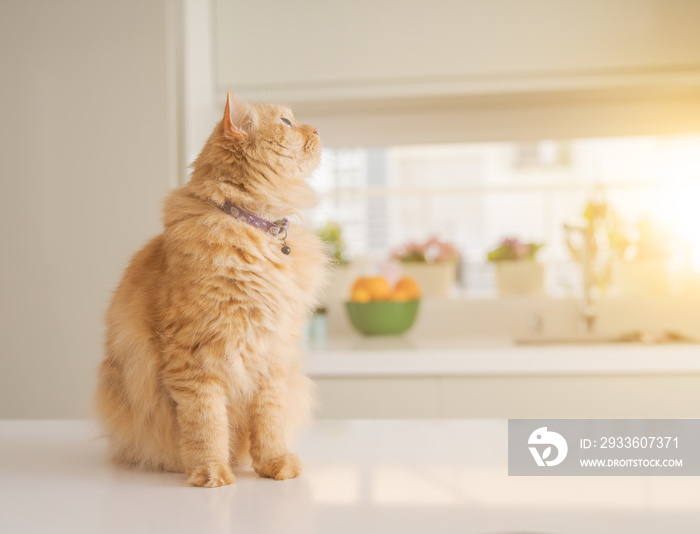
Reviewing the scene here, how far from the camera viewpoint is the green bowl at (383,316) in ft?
7.37

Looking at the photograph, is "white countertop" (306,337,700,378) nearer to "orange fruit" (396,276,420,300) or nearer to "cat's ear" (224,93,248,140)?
"orange fruit" (396,276,420,300)

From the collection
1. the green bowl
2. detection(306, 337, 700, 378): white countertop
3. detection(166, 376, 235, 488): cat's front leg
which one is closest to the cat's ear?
detection(166, 376, 235, 488): cat's front leg

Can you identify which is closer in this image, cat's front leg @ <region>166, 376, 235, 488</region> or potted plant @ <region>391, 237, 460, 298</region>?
cat's front leg @ <region>166, 376, 235, 488</region>

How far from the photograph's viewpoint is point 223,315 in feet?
2.53

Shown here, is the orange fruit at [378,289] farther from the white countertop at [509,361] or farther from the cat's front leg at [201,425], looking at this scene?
the cat's front leg at [201,425]

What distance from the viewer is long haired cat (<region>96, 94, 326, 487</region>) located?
770 mm

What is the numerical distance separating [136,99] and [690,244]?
208 cm

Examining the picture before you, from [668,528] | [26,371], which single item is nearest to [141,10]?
[26,371]

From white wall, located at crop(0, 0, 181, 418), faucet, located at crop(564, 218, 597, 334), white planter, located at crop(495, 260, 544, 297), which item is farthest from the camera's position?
white planter, located at crop(495, 260, 544, 297)

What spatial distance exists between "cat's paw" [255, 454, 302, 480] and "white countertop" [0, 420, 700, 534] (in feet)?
0.05

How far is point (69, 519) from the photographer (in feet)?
2.09

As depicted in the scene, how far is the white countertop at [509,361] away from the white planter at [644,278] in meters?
0.59

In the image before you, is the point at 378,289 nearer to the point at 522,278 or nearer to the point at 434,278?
the point at 434,278

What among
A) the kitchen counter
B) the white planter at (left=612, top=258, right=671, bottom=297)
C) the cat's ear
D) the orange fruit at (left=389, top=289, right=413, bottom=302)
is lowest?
the kitchen counter
